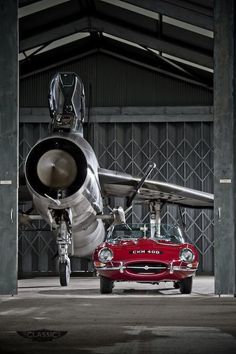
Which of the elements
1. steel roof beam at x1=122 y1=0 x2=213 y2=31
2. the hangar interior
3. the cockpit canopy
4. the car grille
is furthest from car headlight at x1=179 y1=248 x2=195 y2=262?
the hangar interior

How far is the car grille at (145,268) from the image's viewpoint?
506 inches

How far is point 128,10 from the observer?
21.8 meters

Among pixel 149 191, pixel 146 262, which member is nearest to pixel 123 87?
pixel 149 191

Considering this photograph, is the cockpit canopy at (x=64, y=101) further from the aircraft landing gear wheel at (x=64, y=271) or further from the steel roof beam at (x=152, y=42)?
the steel roof beam at (x=152, y=42)

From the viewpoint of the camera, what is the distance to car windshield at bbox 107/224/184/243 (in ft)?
46.9

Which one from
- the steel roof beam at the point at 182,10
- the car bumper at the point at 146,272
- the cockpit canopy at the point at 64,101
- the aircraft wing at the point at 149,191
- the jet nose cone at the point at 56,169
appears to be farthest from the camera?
the aircraft wing at the point at 149,191

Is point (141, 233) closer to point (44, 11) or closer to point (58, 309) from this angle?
point (58, 309)

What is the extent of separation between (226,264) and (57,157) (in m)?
3.84

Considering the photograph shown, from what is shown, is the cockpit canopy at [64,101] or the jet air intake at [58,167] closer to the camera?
the jet air intake at [58,167]

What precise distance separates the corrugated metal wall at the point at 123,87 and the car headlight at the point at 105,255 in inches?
599

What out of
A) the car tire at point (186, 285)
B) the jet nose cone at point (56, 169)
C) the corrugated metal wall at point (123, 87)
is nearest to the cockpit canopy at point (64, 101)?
the jet nose cone at point (56, 169)

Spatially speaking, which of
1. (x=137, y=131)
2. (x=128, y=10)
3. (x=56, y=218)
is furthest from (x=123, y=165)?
(x=56, y=218)

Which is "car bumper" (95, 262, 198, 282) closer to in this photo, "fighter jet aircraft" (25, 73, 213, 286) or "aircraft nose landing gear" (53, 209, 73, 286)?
"fighter jet aircraft" (25, 73, 213, 286)

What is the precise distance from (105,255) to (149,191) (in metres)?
6.84
